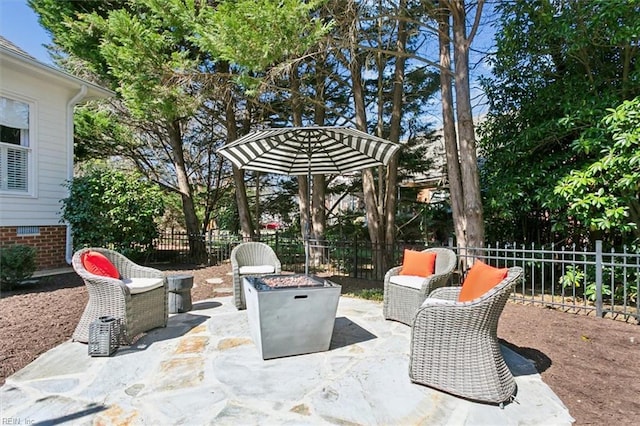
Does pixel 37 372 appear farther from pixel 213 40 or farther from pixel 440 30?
pixel 440 30

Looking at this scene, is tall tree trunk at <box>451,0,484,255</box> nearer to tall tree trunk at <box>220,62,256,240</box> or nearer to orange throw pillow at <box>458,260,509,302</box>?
orange throw pillow at <box>458,260,509,302</box>

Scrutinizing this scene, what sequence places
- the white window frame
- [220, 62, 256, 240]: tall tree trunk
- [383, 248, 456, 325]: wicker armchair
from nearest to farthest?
[383, 248, 456, 325]: wicker armchair → the white window frame → [220, 62, 256, 240]: tall tree trunk

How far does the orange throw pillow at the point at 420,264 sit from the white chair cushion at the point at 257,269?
69.6 inches

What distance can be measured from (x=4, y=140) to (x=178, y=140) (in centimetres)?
411

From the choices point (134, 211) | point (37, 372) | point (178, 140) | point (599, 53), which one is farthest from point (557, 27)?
point (178, 140)

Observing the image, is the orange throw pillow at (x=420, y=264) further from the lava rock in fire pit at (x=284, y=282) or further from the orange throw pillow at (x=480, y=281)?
the lava rock in fire pit at (x=284, y=282)

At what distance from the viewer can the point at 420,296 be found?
12.9ft

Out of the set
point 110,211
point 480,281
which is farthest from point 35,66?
point 480,281

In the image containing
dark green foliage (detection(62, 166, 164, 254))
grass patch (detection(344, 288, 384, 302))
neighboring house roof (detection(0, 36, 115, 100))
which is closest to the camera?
grass patch (detection(344, 288, 384, 302))

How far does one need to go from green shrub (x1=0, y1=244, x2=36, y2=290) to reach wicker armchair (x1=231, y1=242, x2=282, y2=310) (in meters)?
3.28

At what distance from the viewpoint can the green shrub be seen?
17.5ft

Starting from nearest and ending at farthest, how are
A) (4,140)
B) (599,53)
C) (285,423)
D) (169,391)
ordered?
(285,423) → (169,391) → (599,53) → (4,140)

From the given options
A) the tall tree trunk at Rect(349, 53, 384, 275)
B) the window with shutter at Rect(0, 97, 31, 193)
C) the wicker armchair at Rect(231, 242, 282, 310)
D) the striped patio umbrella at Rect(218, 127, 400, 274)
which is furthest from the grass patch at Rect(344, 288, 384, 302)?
the window with shutter at Rect(0, 97, 31, 193)

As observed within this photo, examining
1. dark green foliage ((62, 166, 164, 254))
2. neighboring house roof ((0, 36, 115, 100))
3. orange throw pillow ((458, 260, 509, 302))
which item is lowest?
orange throw pillow ((458, 260, 509, 302))
